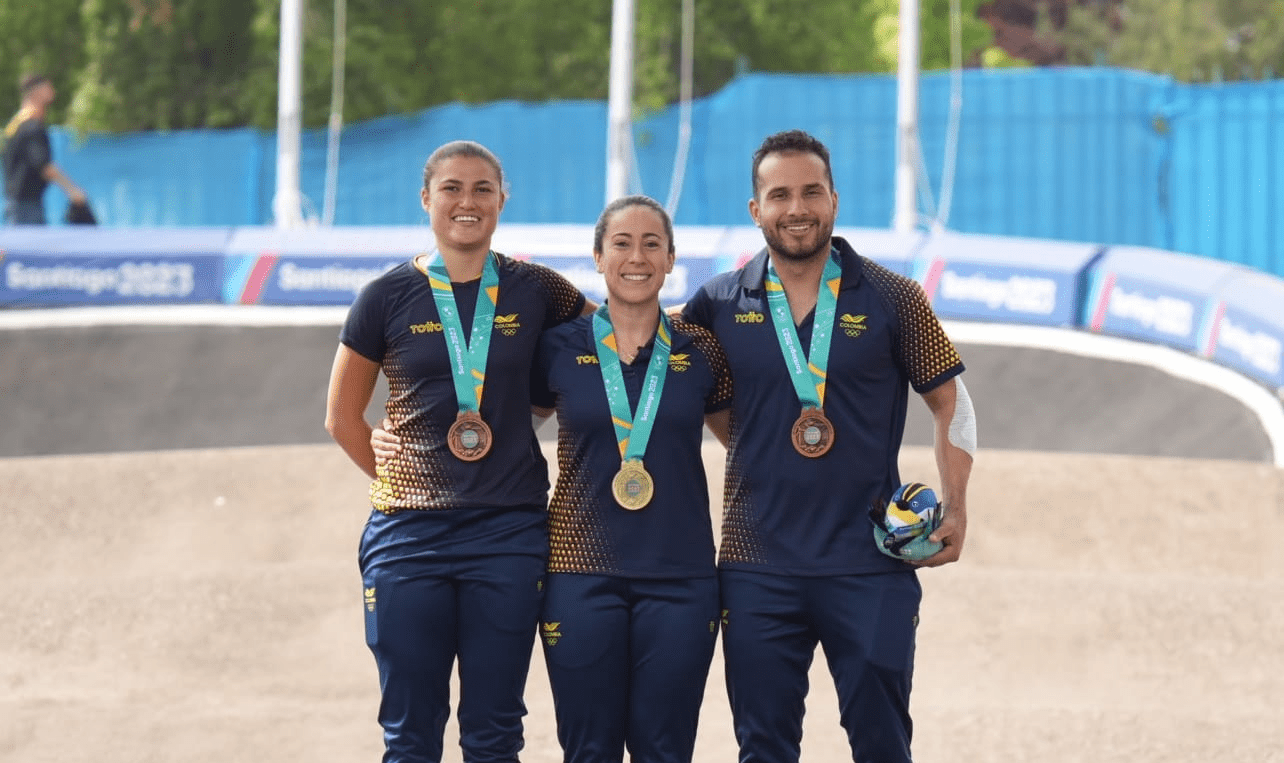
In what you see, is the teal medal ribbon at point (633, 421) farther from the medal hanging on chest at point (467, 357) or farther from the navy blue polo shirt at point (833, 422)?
the medal hanging on chest at point (467, 357)

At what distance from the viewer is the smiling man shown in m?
5.15

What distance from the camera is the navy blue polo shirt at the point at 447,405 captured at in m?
5.23

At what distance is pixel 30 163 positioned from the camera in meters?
17.1

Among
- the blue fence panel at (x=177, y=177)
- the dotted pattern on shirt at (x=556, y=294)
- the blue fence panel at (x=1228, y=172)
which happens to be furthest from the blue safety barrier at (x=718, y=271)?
the dotted pattern on shirt at (x=556, y=294)

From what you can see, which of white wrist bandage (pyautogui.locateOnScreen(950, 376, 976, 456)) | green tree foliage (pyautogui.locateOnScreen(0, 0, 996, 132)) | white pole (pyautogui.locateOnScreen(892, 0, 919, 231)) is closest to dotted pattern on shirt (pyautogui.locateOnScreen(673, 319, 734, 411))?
white wrist bandage (pyautogui.locateOnScreen(950, 376, 976, 456))

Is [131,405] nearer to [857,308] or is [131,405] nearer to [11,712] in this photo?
[11,712]

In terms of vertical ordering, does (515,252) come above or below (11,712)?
above

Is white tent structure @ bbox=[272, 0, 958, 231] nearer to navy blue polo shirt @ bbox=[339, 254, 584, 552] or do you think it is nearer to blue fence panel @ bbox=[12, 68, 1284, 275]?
blue fence panel @ bbox=[12, 68, 1284, 275]

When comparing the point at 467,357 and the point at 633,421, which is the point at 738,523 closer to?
the point at 633,421

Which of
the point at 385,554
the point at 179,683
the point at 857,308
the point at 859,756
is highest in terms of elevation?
the point at 857,308

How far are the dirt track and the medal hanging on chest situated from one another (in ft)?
7.45

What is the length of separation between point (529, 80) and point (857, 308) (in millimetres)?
24877

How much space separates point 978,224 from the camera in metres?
21.1

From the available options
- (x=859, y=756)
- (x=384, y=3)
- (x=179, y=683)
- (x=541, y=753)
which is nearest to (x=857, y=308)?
(x=859, y=756)
